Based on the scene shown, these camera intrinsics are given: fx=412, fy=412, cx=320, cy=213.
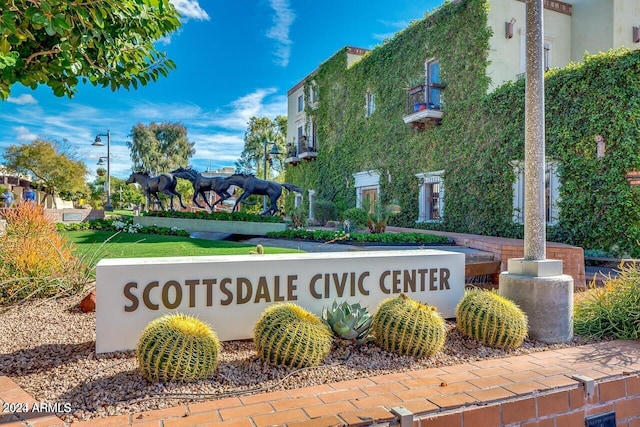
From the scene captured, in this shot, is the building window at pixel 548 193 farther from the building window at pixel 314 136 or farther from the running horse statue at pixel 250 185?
the building window at pixel 314 136

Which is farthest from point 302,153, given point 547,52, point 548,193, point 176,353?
point 176,353

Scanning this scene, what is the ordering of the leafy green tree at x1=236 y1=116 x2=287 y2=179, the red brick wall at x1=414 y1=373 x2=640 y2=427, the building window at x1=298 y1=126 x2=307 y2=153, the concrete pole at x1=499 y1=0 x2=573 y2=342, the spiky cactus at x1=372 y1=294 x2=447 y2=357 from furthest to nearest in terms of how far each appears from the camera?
the leafy green tree at x1=236 y1=116 x2=287 y2=179, the building window at x1=298 y1=126 x2=307 y2=153, the concrete pole at x1=499 y1=0 x2=573 y2=342, the spiky cactus at x1=372 y1=294 x2=447 y2=357, the red brick wall at x1=414 y1=373 x2=640 y2=427

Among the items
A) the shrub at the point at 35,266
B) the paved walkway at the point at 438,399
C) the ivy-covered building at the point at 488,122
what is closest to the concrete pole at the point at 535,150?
the paved walkway at the point at 438,399

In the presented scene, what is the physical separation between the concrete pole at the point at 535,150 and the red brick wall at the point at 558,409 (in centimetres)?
135

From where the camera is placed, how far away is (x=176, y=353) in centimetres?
264

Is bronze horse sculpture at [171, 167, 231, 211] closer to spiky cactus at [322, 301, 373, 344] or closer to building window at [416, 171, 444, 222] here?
building window at [416, 171, 444, 222]

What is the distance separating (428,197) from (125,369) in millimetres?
13879

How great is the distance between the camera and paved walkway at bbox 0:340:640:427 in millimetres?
2178

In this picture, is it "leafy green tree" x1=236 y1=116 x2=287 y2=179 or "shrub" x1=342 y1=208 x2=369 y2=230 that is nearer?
"shrub" x1=342 y1=208 x2=369 y2=230

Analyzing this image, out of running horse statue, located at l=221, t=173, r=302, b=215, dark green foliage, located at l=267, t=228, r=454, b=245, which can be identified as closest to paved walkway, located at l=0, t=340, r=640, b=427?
dark green foliage, located at l=267, t=228, r=454, b=245

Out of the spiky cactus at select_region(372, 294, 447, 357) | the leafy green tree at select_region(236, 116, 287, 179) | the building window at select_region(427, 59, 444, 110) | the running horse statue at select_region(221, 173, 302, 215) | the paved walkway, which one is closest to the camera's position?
the paved walkway

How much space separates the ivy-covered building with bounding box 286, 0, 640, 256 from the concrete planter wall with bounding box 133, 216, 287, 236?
19.5ft

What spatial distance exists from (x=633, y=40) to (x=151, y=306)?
57.4 feet

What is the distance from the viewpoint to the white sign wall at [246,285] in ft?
10.6
